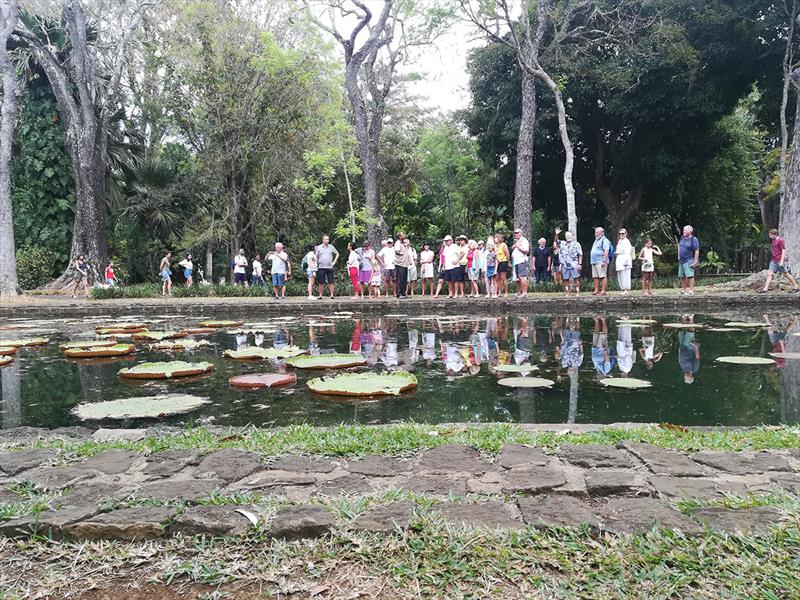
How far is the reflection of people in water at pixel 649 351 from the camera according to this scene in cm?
594

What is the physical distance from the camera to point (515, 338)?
789 cm

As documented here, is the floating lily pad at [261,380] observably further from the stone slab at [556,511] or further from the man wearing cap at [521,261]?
the man wearing cap at [521,261]

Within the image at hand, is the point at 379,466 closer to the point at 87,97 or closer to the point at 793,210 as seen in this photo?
the point at 793,210

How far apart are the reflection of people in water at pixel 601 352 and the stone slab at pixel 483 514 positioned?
3365 millimetres

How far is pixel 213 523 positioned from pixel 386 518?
0.62 meters

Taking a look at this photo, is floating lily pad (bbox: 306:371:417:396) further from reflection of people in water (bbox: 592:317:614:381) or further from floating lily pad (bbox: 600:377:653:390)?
reflection of people in water (bbox: 592:317:614:381)

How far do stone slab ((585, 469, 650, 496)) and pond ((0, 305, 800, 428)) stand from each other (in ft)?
4.88

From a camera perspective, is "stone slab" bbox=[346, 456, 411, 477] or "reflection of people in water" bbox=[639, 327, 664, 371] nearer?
"stone slab" bbox=[346, 456, 411, 477]

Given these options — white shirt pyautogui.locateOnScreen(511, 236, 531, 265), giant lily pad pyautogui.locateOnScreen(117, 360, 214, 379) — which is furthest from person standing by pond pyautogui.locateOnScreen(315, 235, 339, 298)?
giant lily pad pyautogui.locateOnScreen(117, 360, 214, 379)

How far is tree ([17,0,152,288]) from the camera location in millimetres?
16969

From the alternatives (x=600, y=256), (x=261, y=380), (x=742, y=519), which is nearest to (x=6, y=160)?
(x=261, y=380)

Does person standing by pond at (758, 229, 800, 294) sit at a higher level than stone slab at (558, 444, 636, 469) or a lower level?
higher

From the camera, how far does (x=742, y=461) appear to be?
2.64m

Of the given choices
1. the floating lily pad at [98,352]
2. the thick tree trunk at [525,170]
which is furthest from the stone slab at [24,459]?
the thick tree trunk at [525,170]
